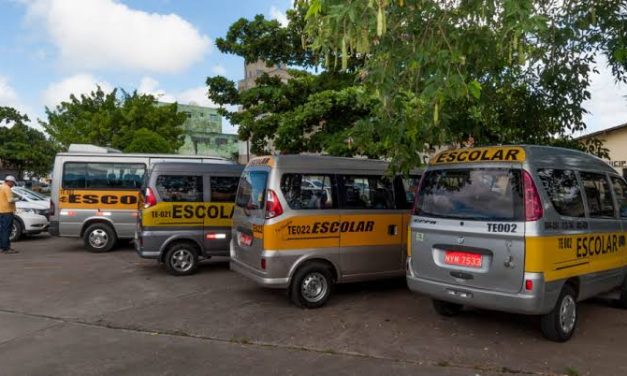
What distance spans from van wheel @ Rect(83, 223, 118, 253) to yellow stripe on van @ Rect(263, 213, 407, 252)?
6.82 meters

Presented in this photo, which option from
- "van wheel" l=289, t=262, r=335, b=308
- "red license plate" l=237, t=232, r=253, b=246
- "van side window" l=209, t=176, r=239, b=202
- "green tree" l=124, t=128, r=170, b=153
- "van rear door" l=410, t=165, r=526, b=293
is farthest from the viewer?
"green tree" l=124, t=128, r=170, b=153

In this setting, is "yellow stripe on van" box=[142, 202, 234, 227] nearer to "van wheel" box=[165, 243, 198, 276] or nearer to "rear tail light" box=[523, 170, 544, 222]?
"van wheel" box=[165, 243, 198, 276]

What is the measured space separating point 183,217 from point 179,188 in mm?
554

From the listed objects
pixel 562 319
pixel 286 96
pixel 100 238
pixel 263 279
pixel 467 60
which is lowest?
pixel 562 319

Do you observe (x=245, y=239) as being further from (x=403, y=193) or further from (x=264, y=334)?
(x=403, y=193)

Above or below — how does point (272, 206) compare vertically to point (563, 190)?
below

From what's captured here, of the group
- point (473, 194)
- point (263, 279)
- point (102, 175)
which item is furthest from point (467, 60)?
point (102, 175)

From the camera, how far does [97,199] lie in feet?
39.2

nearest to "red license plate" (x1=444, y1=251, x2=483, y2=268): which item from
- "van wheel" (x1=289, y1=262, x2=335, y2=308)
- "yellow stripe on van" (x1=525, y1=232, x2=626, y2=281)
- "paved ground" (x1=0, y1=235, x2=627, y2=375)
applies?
"yellow stripe on van" (x1=525, y1=232, x2=626, y2=281)

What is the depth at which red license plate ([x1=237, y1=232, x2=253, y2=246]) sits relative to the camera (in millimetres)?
7082

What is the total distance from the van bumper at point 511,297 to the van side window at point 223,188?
519 cm

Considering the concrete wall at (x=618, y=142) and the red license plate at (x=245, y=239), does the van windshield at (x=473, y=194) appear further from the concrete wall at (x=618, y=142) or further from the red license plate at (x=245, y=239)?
the concrete wall at (x=618, y=142)

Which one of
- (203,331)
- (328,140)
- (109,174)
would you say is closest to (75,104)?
(109,174)

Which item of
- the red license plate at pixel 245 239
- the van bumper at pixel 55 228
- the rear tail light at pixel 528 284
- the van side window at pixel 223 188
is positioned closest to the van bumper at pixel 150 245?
the van side window at pixel 223 188
